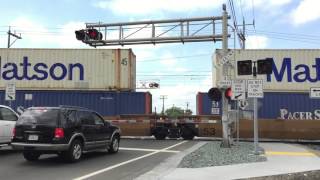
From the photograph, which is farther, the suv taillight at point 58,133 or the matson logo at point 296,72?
the matson logo at point 296,72

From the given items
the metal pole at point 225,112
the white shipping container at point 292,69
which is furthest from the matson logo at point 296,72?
the metal pole at point 225,112

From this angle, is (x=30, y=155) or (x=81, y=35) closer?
(x=30, y=155)

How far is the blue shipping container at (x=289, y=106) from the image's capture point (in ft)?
90.2

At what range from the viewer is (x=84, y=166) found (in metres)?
13.3

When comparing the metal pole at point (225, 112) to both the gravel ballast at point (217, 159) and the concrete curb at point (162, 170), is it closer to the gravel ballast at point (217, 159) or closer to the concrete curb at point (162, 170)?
the gravel ballast at point (217, 159)

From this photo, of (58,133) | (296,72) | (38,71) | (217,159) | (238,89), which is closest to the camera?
(58,133)

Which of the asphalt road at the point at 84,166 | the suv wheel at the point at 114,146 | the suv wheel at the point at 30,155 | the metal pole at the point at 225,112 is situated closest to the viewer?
the asphalt road at the point at 84,166

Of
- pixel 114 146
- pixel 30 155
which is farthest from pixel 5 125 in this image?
pixel 114 146

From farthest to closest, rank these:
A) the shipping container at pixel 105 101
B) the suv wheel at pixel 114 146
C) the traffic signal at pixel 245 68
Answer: the shipping container at pixel 105 101 < the suv wheel at pixel 114 146 < the traffic signal at pixel 245 68

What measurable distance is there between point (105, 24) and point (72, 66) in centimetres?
422

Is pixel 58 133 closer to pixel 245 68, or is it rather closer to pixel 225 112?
pixel 245 68

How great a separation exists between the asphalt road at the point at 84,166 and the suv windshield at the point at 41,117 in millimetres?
1146

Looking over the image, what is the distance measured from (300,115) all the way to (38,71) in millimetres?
15865

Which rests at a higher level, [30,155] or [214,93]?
[214,93]
